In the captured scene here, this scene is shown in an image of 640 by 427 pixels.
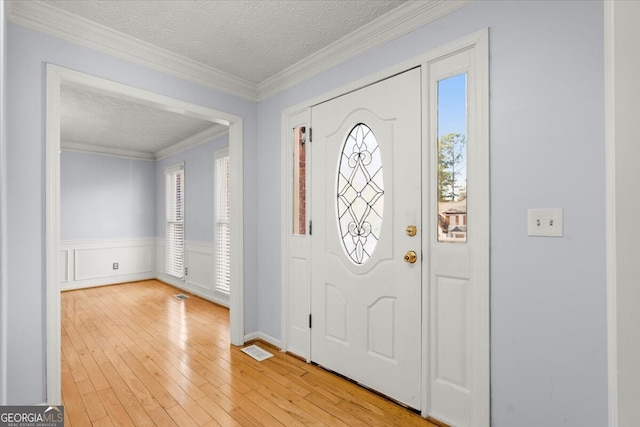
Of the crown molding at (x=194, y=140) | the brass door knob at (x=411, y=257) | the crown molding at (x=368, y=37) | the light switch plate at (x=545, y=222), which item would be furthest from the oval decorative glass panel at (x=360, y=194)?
the crown molding at (x=194, y=140)

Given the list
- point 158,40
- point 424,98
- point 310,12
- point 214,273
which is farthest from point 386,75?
point 214,273

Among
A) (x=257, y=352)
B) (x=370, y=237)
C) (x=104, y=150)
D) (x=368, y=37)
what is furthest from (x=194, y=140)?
(x=370, y=237)

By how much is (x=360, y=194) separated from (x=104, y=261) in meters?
5.70

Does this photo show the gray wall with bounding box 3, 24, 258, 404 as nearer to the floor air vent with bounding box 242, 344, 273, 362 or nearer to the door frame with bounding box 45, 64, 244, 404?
the door frame with bounding box 45, 64, 244, 404

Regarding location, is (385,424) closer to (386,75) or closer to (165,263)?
(386,75)

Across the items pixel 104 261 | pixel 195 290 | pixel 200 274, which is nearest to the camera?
pixel 200 274

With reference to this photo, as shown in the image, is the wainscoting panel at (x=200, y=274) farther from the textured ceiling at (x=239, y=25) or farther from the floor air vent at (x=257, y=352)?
the textured ceiling at (x=239, y=25)

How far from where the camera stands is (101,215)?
5852 mm

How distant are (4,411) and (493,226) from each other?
2.43 m

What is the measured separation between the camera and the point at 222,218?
15.4ft

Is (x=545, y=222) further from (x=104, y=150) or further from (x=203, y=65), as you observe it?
(x=104, y=150)

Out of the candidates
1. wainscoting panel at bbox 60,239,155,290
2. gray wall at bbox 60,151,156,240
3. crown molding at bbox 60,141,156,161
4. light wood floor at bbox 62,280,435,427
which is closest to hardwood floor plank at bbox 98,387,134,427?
light wood floor at bbox 62,280,435,427
